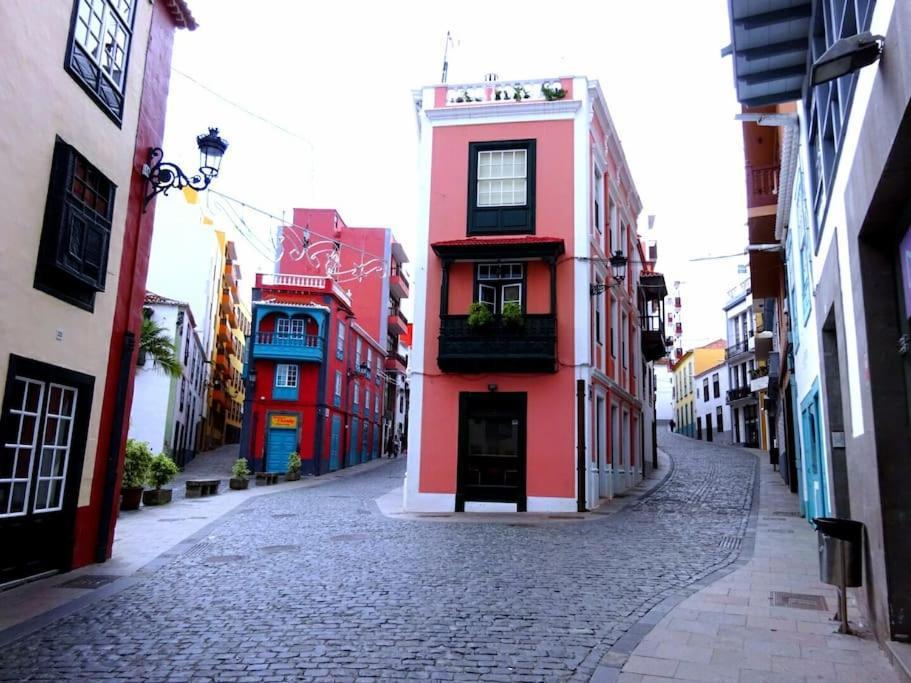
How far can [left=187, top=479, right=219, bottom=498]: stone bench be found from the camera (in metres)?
20.7

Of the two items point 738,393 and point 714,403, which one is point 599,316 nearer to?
point 738,393

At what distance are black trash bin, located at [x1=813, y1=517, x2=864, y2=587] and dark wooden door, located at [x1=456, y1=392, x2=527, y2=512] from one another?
36.1 feet

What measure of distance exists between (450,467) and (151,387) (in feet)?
72.2

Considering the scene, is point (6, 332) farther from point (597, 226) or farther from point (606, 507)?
point (597, 226)

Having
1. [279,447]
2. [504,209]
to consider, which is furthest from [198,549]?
[279,447]

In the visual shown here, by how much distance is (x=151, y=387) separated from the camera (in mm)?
34000

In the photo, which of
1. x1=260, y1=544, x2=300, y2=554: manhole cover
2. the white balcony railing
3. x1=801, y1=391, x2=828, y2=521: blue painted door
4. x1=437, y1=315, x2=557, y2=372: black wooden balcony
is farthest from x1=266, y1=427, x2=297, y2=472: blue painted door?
x1=801, y1=391, x2=828, y2=521: blue painted door

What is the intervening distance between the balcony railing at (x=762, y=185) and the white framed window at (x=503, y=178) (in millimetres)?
5298

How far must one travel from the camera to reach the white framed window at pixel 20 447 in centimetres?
748

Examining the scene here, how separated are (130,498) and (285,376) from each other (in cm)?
1815

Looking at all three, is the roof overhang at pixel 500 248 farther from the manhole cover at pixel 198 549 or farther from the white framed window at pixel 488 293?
the manhole cover at pixel 198 549

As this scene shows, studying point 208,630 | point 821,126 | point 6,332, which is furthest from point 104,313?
point 821,126

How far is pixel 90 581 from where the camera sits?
320 inches

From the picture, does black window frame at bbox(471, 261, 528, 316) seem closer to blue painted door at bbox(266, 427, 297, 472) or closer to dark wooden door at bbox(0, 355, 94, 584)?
dark wooden door at bbox(0, 355, 94, 584)
